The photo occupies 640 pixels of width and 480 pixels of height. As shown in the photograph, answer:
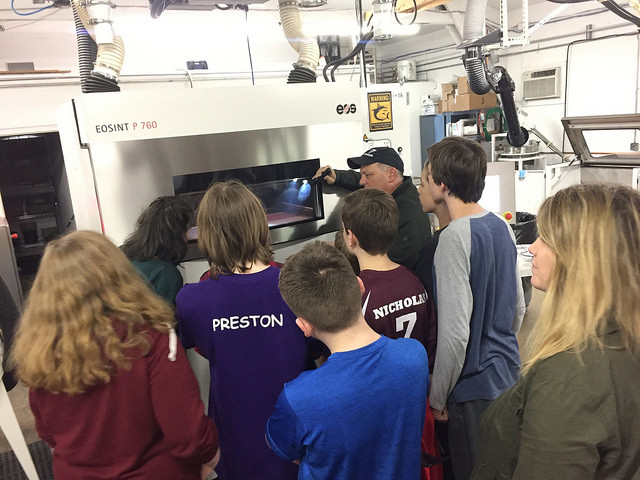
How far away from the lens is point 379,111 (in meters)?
4.16

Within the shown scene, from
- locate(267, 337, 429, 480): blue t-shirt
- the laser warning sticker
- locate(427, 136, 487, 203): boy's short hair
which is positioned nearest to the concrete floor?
locate(427, 136, 487, 203): boy's short hair

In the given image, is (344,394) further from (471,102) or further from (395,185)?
(471,102)

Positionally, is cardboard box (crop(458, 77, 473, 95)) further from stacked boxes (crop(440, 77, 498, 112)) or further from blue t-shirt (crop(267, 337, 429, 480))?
blue t-shirt (crop(267, 337, 429, 480))

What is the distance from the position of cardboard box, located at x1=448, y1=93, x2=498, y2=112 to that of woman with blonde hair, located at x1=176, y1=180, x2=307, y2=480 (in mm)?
5467

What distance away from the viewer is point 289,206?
8.78 ft

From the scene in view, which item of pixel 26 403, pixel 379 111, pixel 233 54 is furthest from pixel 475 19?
pixel 26 403

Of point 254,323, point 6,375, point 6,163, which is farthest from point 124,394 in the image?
point 6,163

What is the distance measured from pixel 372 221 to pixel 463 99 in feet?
17.8

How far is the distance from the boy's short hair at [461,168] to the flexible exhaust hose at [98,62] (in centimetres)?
164

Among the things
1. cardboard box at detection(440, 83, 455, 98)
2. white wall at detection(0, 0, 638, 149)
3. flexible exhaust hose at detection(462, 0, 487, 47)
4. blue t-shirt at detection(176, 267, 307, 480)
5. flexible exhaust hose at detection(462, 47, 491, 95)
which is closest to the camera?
blue t-shirt at detection(176, 267, 307, 480)

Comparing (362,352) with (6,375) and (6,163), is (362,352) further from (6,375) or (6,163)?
(6,163)

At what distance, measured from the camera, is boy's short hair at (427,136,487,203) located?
1456mm

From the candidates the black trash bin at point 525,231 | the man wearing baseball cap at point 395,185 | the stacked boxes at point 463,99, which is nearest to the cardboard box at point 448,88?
the stacked boxes at point 463,99

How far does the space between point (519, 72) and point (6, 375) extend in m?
6.80
